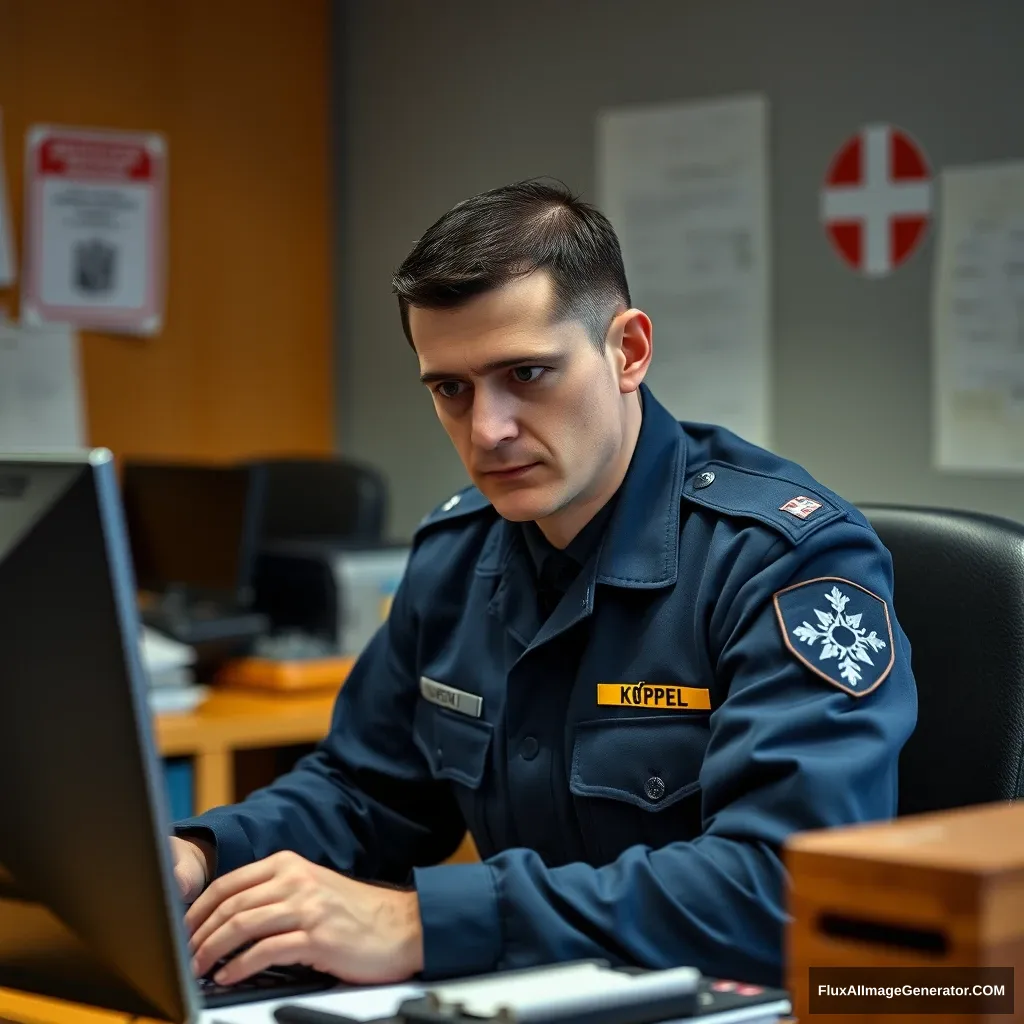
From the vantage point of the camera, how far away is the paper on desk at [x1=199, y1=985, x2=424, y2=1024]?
1023 mm

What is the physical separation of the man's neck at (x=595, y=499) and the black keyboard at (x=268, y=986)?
1.73ft

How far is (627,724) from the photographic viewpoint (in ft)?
4.60

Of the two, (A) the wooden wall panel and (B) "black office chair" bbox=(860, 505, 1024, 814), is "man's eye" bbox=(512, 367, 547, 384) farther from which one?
(A) the wooden wall panel

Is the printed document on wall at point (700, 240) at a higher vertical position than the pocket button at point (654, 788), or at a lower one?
higher

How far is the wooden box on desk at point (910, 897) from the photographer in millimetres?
709

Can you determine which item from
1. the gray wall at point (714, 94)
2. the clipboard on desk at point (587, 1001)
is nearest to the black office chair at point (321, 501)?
the gray wall at point (714, 94)

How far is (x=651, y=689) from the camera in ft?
4.58

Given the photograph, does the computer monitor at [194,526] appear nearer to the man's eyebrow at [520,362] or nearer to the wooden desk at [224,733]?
the wooden desk at [224,733]

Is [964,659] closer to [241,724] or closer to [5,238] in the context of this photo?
[241,724]

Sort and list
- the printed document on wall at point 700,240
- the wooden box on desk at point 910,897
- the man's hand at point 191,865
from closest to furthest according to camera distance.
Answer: the wooden box on desk at point 910,897
the man's hand at point 191,865
the printed document on wall at point 700,240

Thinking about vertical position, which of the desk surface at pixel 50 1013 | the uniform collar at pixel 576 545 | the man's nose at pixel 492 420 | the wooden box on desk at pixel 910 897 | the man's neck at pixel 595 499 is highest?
the man's nose at pixel 492 420

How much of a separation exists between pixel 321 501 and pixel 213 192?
3.11 feet

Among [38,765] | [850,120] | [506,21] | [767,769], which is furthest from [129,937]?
[506,21]

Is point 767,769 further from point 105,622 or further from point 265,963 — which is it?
point 105,622
